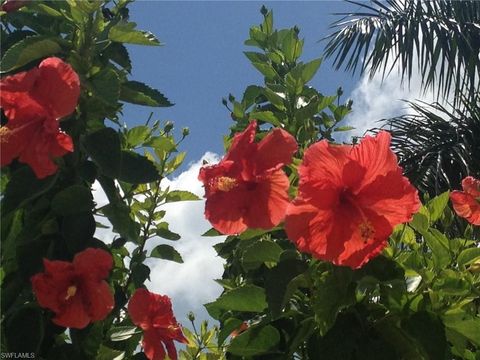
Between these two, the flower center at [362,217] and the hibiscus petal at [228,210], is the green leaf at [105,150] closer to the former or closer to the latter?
the hibiscus petal at [228,210]

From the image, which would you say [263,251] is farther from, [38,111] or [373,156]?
Answer: [38,111]

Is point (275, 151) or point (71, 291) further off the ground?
point (275, 151)

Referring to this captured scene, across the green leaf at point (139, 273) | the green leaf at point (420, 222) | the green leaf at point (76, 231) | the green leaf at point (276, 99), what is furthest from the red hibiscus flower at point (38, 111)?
the green leaf at point (276, 99)

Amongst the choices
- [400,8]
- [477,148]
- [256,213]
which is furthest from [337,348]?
[400,8]

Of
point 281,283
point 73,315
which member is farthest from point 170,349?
point 281,283

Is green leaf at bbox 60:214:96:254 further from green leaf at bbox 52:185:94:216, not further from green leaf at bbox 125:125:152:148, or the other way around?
green leaf at bbox 125:125:152:148

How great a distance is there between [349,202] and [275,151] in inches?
4.7

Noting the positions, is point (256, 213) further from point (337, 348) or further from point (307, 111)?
point (307, 111)

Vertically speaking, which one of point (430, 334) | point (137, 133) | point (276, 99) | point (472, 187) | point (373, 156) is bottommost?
point (430, 334)

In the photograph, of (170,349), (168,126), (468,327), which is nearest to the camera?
(468,327)

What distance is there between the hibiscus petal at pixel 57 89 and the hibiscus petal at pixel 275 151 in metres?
0.28

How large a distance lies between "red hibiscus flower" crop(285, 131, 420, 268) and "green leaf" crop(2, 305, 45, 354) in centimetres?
40

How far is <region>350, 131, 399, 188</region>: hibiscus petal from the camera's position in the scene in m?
0.88

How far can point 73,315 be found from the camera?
39.8 inches
